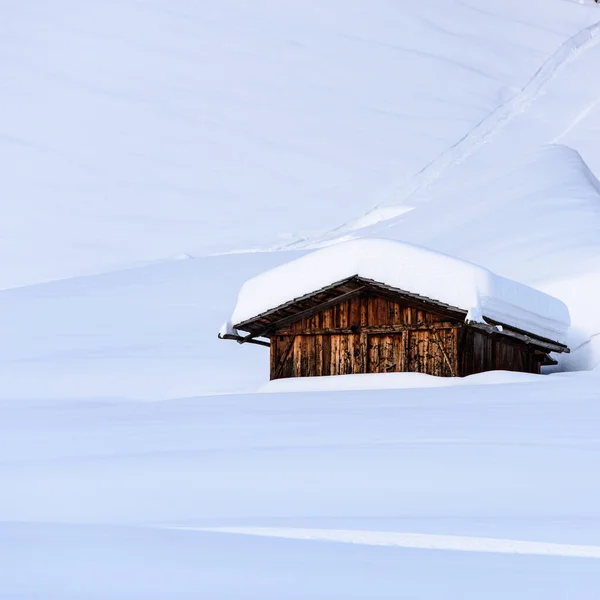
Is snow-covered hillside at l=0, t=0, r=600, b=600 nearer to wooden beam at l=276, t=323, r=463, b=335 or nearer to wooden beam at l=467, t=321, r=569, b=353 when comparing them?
wooden beam at l=467, t=321, r=569, b=353

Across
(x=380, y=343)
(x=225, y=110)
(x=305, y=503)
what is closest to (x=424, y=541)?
(x=305, y=503)

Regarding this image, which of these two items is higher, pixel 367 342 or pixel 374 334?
pixel 374 334

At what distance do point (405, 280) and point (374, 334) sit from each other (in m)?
1.19

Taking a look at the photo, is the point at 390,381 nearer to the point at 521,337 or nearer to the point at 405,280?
the point at 405,280

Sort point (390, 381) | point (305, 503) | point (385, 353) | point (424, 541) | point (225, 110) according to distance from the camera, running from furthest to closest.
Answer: point (225, 110), point (385, 353), point (390, 381), point (305, 503), point (424, 541)

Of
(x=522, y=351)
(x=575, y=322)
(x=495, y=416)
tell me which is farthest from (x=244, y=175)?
(x=495, y=416)

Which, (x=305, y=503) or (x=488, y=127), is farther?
(x=488, y=127)

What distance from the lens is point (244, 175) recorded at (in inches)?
2140

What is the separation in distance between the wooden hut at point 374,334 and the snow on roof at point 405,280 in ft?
0.38

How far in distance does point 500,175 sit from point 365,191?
9570 mm

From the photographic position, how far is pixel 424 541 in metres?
5.21

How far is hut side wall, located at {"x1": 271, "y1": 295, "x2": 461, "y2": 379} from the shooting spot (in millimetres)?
16484

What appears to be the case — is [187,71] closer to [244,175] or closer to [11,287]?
[244,175]

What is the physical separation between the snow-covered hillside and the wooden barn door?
974 mm
